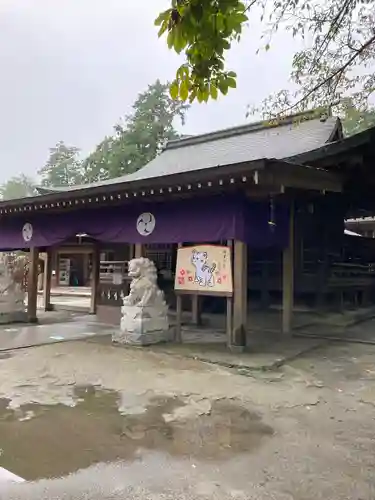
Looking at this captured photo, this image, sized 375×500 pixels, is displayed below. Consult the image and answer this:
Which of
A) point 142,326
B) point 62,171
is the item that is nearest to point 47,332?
point 142,326

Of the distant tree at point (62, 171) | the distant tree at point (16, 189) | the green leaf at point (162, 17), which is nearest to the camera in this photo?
the green leaf at point (162, 17)

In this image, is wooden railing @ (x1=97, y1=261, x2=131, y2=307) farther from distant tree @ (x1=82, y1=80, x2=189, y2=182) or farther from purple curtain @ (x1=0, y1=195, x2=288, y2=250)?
distant tree @ (x1=82, y1=80, x2=189, y2=182)

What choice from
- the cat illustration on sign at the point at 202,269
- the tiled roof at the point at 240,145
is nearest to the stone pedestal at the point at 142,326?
the cat illustration on sign at the point at 202,269

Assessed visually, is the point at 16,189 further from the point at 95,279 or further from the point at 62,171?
the point at 95,279

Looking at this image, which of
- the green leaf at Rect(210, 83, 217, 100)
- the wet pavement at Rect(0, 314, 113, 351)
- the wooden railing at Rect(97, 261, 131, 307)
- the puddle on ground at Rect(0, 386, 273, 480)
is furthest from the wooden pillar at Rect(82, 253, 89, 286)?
the green leaf at Rect(210, 83, 217, 100)

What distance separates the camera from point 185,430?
11.3ft

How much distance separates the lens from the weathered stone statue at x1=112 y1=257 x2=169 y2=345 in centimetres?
694

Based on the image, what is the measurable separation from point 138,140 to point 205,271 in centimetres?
2044

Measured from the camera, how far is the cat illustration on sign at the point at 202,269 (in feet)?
22.1

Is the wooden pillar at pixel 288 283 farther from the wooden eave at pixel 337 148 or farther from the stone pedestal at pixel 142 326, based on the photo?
the stone pedestal at pixel 142 326

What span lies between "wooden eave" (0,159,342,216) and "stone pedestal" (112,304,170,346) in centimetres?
187

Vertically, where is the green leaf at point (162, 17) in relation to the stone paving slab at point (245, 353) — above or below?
above

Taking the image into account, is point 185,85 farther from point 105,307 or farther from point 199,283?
point 105,307

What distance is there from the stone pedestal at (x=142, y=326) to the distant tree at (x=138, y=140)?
60.3ft
